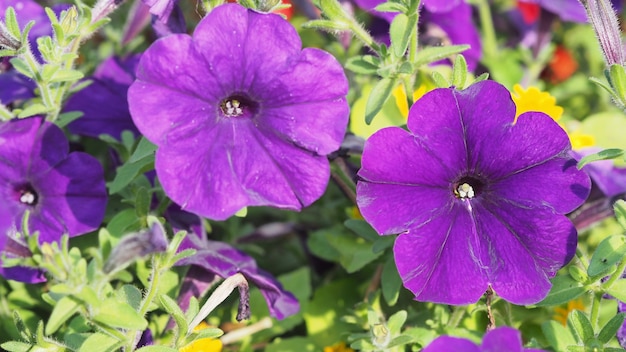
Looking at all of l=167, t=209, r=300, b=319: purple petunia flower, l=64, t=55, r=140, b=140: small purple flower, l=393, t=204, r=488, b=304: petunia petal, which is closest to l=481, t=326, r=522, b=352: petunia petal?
l=393, t=204, r=488, b=304: petunia petal

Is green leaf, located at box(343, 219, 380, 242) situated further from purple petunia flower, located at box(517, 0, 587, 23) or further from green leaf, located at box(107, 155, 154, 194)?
purple petunia flower, located at box(517, 0, 587, 23)

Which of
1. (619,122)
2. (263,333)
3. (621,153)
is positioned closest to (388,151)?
(621,153)

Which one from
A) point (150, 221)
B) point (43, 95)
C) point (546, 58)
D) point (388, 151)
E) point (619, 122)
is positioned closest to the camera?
point (150, 221)

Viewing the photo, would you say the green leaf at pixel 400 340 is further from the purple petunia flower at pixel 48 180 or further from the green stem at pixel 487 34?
the green stem at pixel 487 34

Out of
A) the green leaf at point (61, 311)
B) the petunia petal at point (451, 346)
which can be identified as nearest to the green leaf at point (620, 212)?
the petunia petal at point (451, 346)

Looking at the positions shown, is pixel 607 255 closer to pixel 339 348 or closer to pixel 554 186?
pixel 554 186

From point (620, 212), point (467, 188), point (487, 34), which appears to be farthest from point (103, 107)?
point (487, 34)

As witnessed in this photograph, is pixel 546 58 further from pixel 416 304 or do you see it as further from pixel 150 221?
pixel 150 221

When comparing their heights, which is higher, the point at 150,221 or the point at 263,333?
the point at 150,221
